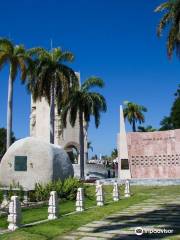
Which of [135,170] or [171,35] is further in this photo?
[135,170]

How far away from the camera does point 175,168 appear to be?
32750 millimetres

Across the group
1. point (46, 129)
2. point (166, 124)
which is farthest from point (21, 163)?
point (166, 124)

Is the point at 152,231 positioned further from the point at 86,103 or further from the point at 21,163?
the point at 86,103

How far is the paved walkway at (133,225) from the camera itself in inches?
394

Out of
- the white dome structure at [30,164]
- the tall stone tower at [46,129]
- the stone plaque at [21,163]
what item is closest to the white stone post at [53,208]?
the white dome structure at [30,164]

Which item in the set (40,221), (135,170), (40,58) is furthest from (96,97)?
(40,221)

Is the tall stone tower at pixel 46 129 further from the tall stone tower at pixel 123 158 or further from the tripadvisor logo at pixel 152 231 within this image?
the tripadvisor logo at pixel 152 231

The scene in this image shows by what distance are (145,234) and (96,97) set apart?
30647 millimetres

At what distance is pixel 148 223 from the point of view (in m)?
11.7

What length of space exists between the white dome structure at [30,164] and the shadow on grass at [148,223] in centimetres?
748

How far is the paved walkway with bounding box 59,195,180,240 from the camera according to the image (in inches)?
394

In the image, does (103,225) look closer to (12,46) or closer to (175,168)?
(175,168)

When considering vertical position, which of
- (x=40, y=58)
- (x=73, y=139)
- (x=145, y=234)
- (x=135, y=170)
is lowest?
(x=145, y=234)

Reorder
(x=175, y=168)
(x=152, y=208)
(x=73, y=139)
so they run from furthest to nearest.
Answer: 1. (x=73, y=139)
2. (x=175, y=168)
3. (x=152, y=208)
